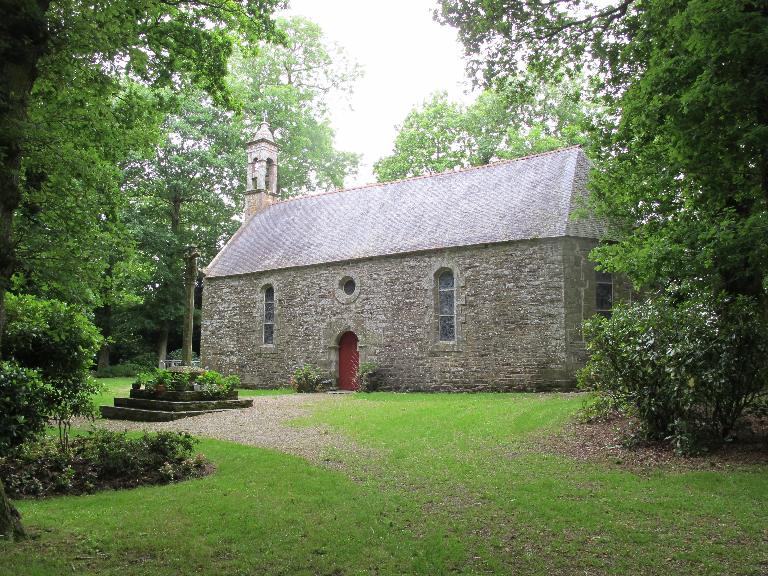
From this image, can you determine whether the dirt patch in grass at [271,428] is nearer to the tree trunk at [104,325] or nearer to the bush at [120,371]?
the bush at [120,371]

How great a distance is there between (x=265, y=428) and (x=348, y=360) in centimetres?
949

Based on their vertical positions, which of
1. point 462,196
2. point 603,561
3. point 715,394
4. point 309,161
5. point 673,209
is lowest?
point 603,561

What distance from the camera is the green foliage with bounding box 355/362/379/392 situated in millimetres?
20000

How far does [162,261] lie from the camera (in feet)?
103

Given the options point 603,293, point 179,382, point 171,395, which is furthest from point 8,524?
point 603,293

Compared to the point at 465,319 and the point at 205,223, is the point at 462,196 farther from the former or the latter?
the point at 205,223

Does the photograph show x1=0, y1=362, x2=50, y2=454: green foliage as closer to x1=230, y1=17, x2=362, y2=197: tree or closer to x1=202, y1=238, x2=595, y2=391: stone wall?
x1=202, y1=238, x2=595, y2=391: stone wall

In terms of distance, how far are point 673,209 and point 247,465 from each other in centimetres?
873

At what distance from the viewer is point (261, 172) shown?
28.9 metres

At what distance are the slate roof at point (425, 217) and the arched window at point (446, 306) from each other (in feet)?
3.62

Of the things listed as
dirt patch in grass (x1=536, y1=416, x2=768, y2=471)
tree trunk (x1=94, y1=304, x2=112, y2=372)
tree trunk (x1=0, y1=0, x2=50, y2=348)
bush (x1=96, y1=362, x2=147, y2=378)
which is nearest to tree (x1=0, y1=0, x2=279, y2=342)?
tree trunk (x1=0, y1=0, x2=50, y2=348)

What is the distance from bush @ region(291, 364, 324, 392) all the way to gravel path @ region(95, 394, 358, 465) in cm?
390

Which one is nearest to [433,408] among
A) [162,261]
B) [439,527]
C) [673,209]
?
[673,209]

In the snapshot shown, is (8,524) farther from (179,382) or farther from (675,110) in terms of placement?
(179,382)
